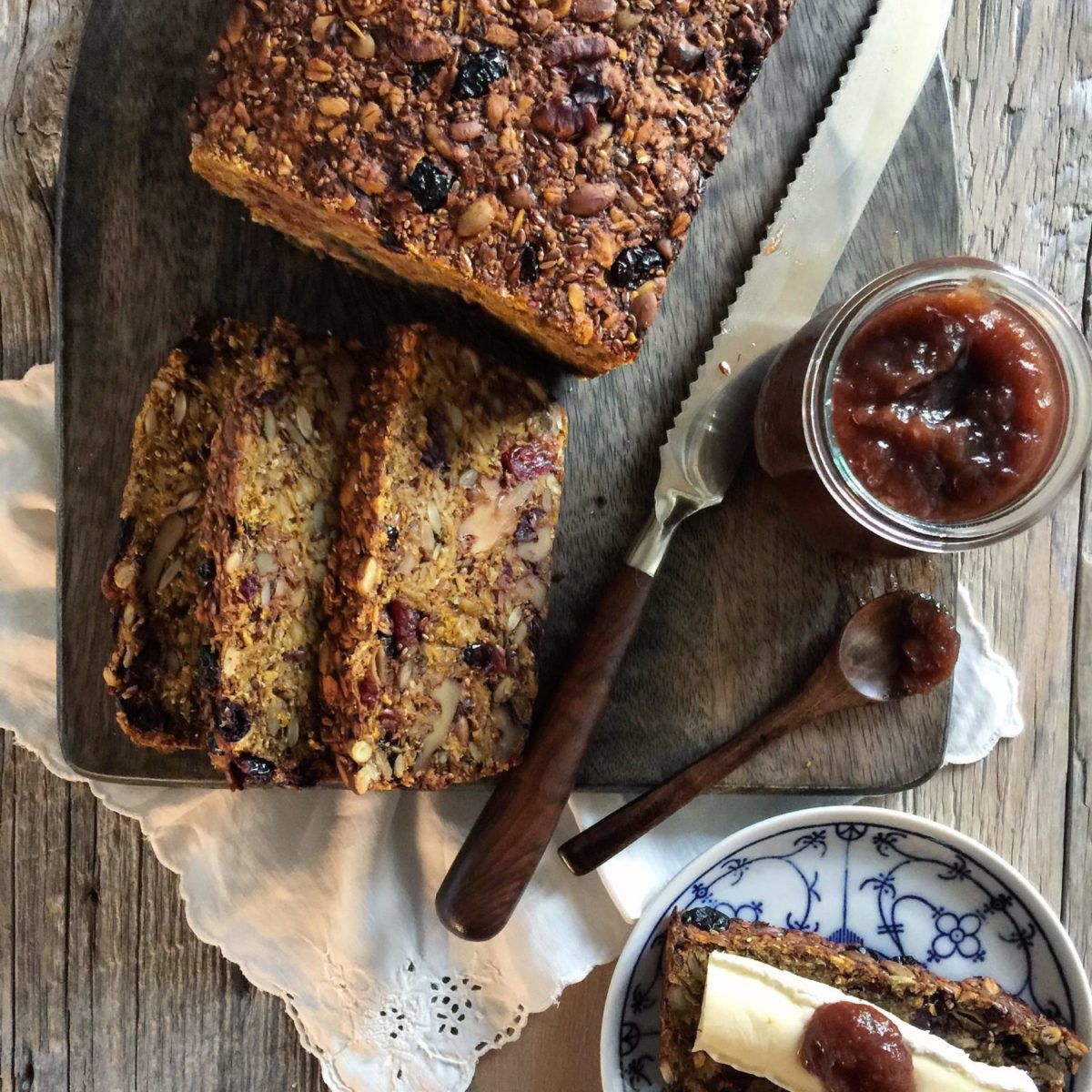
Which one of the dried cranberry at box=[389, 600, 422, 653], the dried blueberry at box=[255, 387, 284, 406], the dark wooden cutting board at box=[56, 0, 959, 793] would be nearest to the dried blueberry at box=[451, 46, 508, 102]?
the dark wooden cutting board at box=[56, 0, 959, 793]

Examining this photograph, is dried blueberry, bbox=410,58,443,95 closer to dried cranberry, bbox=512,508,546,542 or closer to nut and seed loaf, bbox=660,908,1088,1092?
dried cranberry, bbox=512,508,546,542

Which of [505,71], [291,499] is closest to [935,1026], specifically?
[291,499]

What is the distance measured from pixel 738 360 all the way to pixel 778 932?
4.85ft

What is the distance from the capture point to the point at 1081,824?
3182 mm

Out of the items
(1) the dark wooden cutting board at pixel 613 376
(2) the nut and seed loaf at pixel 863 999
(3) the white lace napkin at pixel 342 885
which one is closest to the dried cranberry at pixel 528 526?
(1) the dark wooden cutting board at pixel 613 376

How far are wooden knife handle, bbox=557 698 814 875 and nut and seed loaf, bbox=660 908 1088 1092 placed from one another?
10.5 inches

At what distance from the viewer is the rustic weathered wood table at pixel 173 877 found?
311cm

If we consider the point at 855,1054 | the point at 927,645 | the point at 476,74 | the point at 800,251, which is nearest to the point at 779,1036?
the point at 855,1054

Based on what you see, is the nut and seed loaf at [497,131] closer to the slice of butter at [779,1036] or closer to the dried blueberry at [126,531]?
the dried blueberry at [126,531]

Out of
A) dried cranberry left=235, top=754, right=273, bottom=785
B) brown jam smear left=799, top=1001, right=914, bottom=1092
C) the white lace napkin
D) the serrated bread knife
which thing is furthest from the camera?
the white lace napkin

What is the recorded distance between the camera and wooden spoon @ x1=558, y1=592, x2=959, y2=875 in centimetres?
277

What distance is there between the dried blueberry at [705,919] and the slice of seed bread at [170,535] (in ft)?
4.29

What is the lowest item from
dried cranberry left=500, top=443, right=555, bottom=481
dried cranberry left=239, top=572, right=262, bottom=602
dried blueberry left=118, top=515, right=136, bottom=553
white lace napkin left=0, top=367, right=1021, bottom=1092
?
white lace napkin left=0, top=367, right=1021, bottom=1092

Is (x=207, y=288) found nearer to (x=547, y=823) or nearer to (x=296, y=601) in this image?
(x=296, y=601)
